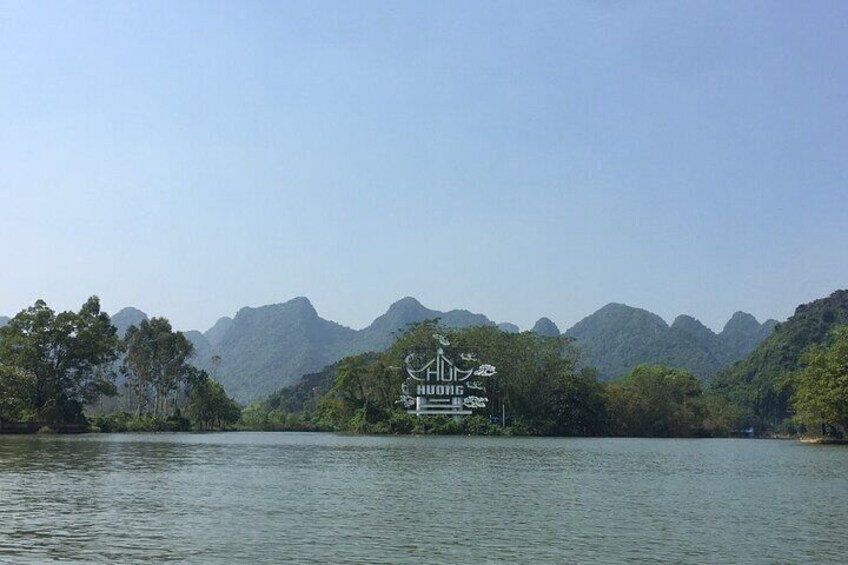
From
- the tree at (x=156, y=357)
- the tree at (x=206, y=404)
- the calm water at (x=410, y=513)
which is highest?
the tree at (x=156, y=357)

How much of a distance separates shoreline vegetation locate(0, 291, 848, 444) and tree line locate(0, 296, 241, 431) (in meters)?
0.12

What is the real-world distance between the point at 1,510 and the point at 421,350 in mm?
73959

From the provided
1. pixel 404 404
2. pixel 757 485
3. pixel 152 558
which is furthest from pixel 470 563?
pixel 404 404

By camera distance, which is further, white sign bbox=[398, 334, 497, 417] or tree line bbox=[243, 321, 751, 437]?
tree line bbox=[243, 321, 751, 437]

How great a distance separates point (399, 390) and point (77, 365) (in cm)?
3459

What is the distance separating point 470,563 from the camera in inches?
575

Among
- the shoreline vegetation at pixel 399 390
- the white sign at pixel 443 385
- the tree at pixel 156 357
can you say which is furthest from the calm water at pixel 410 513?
the tree at pixel 156 357

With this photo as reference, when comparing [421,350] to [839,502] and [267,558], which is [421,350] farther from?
[267,558]

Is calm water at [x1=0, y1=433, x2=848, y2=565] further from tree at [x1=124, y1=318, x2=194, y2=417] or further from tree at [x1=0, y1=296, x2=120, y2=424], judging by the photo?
tree at [x1=124, y1=318, x2=194, y2=417]

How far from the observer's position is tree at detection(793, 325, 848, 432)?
67.4 meters

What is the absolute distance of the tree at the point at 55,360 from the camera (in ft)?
247

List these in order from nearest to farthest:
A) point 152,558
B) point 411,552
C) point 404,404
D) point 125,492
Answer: point 152,558, point 411,552, point 125,492, point 404,404

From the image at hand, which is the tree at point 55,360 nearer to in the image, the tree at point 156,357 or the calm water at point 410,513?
the tree at point 156,357

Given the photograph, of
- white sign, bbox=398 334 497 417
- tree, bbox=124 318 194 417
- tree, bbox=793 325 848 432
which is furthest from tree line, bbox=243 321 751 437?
tree, bbox=793 325 848 432
